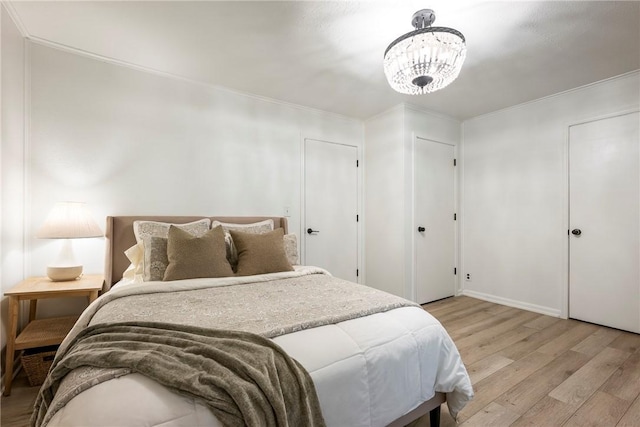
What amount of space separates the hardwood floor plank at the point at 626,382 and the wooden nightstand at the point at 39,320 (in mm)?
Result: 3560

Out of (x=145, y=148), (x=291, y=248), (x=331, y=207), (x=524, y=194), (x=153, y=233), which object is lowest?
(x=291, y=248)

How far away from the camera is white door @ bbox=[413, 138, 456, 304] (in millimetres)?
3646

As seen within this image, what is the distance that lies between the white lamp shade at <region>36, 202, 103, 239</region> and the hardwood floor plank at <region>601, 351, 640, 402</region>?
3.74m

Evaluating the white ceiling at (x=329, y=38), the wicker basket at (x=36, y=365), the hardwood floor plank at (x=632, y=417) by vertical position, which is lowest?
the hardwood floor plank at (x=632, y=417)

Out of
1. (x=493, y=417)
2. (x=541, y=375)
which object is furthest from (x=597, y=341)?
(x=493, y=417)

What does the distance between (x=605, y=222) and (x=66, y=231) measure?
4733 millimetres

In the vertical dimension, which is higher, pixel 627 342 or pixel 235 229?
pixel 235 229

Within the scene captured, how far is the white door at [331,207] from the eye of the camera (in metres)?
3.64

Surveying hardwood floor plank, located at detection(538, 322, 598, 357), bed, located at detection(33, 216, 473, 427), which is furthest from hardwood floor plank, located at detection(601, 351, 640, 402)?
bed, located at detection(33, 216, 473, 427)

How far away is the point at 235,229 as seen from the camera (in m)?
2.69

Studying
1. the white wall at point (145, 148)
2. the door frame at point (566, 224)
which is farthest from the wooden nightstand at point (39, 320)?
the door frame at point (566, 224)

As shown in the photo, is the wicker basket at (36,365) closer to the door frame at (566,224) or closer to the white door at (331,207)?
the white door at (331,207)

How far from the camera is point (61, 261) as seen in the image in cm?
216

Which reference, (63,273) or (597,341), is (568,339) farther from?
(63,273)
